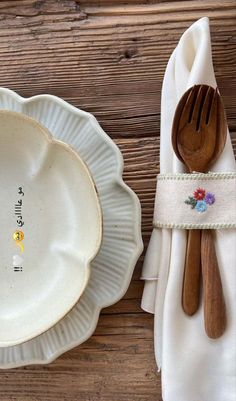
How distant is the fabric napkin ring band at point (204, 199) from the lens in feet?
2.00

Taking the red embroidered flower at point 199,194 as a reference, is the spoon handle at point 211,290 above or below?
below

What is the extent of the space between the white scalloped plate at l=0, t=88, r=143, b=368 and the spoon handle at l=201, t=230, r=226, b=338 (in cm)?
7

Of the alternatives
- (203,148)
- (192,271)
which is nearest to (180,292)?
(192,271)

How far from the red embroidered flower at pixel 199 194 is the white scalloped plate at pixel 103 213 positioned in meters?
0.07

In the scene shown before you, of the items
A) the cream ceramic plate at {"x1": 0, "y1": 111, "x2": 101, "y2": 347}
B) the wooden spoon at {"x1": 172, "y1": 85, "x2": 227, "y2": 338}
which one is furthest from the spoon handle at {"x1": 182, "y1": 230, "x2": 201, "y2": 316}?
the cream ceramic plate at {"x1": 0, "y1": 111, "x2": 101, "y2": 347}

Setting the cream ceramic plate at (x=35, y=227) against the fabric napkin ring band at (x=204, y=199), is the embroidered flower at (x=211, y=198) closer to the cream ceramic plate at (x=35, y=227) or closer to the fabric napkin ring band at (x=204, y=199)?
the fabric napkin ring band at (x=204, y=199)

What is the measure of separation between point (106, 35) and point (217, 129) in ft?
0.59

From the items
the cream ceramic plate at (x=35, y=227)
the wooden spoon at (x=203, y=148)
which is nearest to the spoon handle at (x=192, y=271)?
the wooden spoon at (x=203, y=148)

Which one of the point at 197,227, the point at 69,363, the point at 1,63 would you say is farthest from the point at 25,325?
the point at 1,63

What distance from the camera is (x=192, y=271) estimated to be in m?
0.62

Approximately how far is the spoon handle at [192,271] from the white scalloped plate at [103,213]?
0.05 metres

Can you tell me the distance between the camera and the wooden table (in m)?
0.68

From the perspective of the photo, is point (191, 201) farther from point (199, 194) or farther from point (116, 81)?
point (116, 81)

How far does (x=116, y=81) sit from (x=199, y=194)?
173mm
